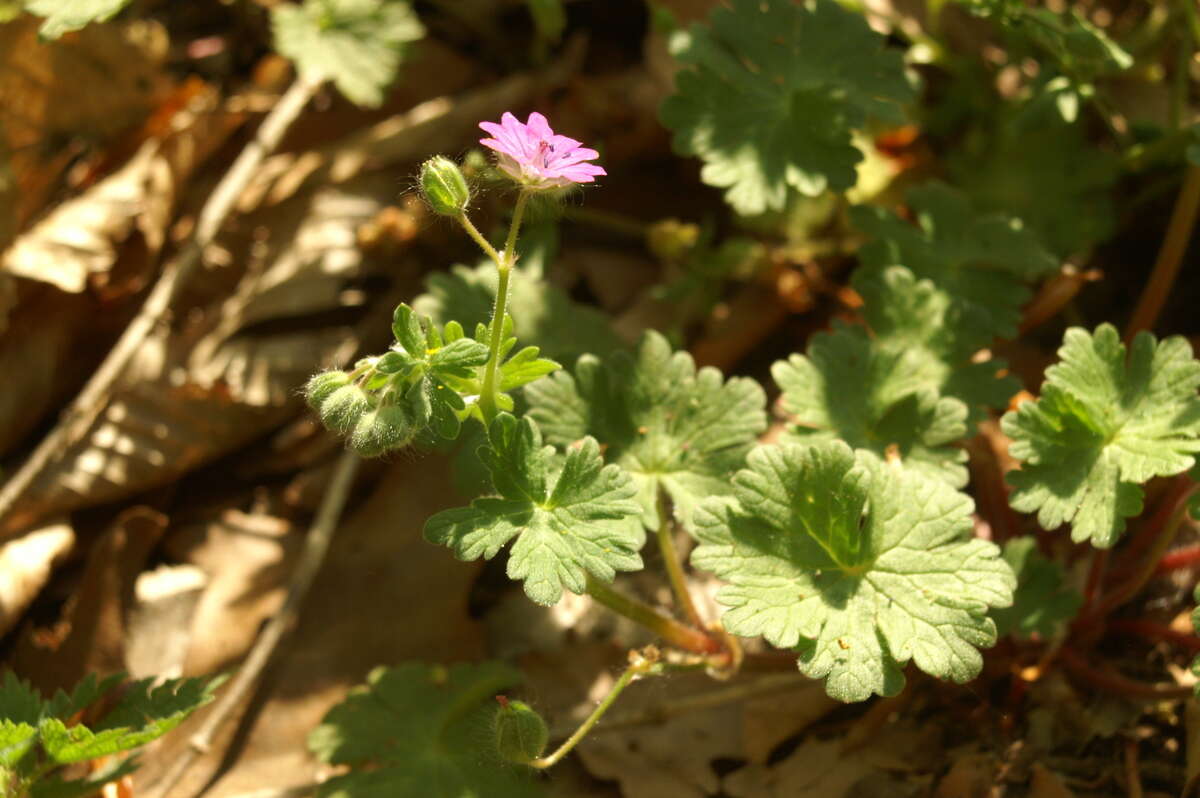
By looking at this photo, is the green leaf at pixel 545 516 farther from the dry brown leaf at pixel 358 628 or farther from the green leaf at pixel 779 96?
the green leaf at pixel 779 96

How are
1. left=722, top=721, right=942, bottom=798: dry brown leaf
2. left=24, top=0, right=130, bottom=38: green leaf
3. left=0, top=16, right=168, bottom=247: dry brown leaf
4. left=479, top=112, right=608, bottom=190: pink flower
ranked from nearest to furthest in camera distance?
Result: 1. left=479, top=112, right=608, bottom=190: pink flower
2. left=722, top=721, right=942, bottom=798: dry brown leaf
3. left=24, top=0, right=130, bottom=38: green leaf
4. left=0, top=16, right=168, bottom=247: dry brown leaf

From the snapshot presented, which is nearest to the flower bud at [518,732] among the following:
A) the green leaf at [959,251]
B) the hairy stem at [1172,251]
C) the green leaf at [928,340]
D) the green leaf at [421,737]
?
the green leaf at [421,737]

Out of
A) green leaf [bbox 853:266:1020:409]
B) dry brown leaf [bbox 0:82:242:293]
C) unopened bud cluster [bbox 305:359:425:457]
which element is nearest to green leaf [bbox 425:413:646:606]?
unopened bud cluster [bbox 305:359:425:457]

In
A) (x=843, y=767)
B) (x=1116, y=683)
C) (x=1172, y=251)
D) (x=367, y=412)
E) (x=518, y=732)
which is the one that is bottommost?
(x=843, y=767)

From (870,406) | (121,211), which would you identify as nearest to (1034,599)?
(870,406)

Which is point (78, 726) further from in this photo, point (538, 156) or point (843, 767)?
point (843, 767)

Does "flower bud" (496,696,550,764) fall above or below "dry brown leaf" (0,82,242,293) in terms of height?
below

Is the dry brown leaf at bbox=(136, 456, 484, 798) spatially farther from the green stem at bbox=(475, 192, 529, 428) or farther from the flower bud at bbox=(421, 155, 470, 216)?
the flower bud at bbox=(421, 155, 470, 216)
